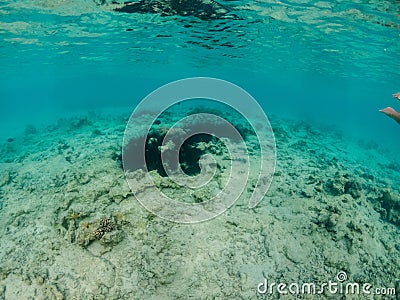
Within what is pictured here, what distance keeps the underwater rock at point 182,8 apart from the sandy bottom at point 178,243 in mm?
11642

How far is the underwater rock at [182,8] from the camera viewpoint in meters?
15.4

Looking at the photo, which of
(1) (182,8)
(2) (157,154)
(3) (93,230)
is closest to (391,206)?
(2) (157,154)

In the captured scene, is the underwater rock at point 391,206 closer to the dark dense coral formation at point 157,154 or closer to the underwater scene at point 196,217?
the underwater scene at point 196,217

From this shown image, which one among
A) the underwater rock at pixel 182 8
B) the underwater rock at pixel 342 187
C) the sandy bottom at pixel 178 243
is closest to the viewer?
the sandy bottom at pixel 178 243

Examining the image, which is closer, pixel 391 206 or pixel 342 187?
pixel 342 187

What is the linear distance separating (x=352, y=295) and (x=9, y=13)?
22.7m

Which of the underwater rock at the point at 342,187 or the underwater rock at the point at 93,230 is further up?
the underwater rock at the point at 93,230

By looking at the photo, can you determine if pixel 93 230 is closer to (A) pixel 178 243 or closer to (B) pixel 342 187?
(A) pixel 178 243

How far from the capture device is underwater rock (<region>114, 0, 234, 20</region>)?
607 inches

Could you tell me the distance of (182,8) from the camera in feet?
53.2

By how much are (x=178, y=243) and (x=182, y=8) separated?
589 inches

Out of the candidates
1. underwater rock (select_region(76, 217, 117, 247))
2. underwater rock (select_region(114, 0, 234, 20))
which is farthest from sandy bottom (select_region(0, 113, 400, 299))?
underwater rock (select_region(114, 0, 234, 20))

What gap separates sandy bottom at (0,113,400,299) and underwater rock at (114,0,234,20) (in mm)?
11642

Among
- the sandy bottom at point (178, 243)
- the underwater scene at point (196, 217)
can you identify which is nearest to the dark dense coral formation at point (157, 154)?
the underwater scene at point (196, 217)
